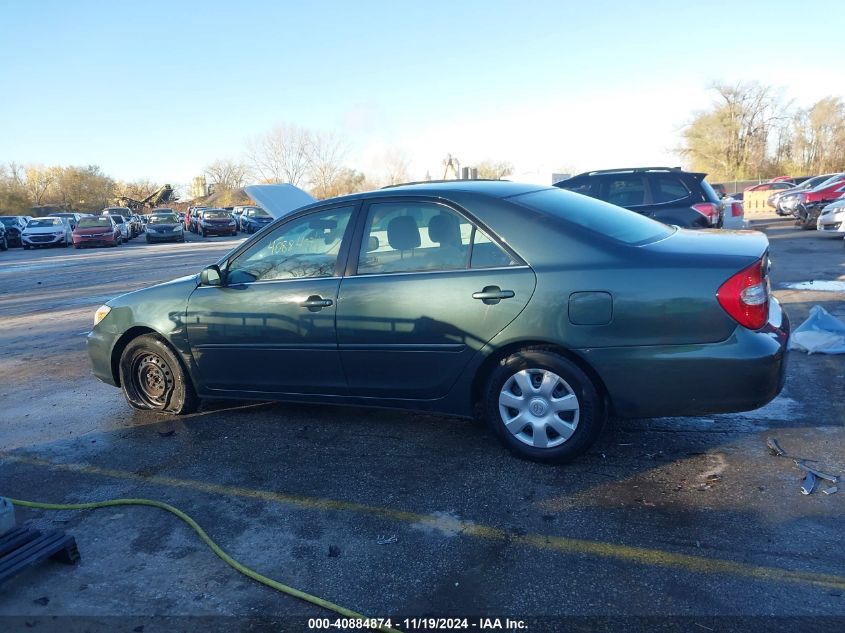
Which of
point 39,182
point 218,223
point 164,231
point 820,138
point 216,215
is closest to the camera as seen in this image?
point 164,231

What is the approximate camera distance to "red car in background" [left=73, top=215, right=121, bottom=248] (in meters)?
30.5

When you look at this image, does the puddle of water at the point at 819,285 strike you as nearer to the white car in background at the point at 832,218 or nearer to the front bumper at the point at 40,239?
the white car in background at the point at 832,218

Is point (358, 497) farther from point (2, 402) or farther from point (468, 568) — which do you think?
point (2, 402)

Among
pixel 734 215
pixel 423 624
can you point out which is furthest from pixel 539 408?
pixel 734 215

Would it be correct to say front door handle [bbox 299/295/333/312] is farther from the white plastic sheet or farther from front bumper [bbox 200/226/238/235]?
front bumper [bbox 200/226/238/235]

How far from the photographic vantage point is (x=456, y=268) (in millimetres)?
4070

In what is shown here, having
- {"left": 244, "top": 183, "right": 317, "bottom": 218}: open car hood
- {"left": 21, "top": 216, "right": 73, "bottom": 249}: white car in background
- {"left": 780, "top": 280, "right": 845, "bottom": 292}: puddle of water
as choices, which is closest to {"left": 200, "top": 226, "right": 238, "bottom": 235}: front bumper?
{"left": 21, "top": 216, "right": 73, "bottom": 249}: white car in background

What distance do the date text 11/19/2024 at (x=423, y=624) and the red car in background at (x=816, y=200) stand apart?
21.3 meters

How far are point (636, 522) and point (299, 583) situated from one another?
165 centimetres

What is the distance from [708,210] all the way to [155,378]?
7634mm

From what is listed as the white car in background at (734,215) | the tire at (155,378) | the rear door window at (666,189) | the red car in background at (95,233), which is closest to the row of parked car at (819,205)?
the white car in background at (734,215)

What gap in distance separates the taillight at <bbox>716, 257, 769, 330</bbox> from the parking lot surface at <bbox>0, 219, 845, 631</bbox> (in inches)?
35.2

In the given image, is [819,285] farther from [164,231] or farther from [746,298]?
[164,231]

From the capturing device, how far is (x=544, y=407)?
12.7 feet
